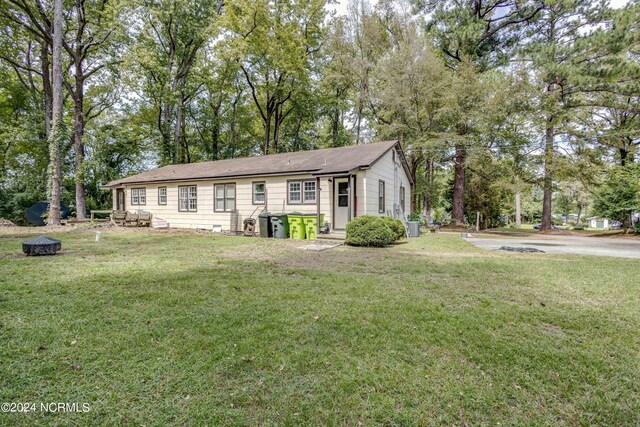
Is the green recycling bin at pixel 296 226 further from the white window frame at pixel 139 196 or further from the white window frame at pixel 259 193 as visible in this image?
the white window frame at pixel 139 196

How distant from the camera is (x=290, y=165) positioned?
13484 millimetres

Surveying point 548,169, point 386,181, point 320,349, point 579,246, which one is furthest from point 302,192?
point 548,169

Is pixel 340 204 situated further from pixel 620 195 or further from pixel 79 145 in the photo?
pixel 79 145

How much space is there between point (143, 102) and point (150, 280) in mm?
25941

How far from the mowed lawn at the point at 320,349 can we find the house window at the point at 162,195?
→ 39.4 ft

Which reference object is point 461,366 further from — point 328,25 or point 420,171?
point 328,25

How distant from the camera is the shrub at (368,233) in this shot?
376 inches

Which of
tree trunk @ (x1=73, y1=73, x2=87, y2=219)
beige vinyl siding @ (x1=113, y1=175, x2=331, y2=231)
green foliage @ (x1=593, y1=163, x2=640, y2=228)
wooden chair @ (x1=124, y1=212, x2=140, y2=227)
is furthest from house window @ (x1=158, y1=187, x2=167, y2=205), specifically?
green foliage @ (x1=593, y1=163, x2=640, y2=228)

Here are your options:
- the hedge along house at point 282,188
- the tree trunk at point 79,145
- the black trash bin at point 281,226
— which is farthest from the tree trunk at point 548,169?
the tree trunk at point 79,145

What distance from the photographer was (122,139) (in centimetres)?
2477

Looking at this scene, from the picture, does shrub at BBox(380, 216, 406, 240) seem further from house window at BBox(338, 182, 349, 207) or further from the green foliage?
the green foliage

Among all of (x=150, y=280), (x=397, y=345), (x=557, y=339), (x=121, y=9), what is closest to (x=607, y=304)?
(x=557, y=339)

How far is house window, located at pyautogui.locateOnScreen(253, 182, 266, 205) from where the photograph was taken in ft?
44.2

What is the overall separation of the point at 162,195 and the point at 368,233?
42.8ft
